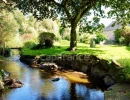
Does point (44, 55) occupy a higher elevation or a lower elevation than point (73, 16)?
lower

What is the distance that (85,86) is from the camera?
2000cm

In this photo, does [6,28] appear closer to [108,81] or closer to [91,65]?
[91,65]

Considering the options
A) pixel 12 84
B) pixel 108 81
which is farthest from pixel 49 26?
pixel 12 84

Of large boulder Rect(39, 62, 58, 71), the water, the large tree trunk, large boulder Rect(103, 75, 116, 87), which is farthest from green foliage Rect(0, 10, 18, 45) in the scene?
large boulder Rect(103, 75, 116, 87)

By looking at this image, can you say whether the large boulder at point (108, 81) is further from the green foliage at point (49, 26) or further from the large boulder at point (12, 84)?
the green foliage at point (49, 26)

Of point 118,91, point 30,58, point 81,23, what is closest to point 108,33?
point 81,23

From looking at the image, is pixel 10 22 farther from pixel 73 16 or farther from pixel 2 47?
pixel 73 16

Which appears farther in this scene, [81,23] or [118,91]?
[81,23]

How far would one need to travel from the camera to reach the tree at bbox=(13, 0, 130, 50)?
31547 millimetres

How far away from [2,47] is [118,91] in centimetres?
2879

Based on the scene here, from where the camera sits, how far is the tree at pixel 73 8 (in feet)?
104

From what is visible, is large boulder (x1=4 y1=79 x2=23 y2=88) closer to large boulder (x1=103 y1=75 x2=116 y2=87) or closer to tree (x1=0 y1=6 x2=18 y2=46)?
large boulder (x1=103 y1=75 x2=116 y2=87)

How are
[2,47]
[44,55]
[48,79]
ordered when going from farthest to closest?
[2,47] < [44,55] < [48,79]

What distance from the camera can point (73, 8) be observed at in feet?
114
